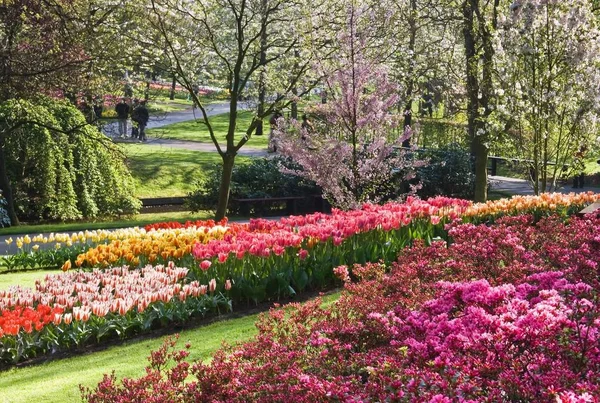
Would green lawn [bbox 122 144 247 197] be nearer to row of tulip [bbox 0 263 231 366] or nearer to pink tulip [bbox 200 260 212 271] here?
row of tulip [bbox 0 263 231 366]

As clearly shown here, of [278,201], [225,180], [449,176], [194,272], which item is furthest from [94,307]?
[449,176]

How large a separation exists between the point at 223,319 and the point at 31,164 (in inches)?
509

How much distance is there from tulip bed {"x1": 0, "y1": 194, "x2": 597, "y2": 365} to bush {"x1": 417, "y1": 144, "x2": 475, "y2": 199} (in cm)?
1034

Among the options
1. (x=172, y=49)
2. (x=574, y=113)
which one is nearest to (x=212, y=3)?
(x=172, y=49)

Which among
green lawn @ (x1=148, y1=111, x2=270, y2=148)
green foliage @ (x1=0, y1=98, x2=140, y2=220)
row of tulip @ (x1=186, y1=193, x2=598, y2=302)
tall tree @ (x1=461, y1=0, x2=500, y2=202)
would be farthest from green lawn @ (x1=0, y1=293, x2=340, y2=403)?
green lawn @ (x1=148, y1=111, x2=270, y2=148)

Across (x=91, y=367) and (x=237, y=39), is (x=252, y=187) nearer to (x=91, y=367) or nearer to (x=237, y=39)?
(x=237, y=39)

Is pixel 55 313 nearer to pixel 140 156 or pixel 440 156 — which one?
pixel 440 156

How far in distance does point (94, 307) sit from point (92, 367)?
819mm

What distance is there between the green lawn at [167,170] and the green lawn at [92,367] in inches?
593

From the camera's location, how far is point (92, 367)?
6.20 meters

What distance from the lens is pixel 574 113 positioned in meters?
13.1

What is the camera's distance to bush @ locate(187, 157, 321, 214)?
19875 mm

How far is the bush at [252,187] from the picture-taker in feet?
65.2

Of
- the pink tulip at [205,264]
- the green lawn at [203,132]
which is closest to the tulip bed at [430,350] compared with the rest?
the pink tulip at [205,264]
